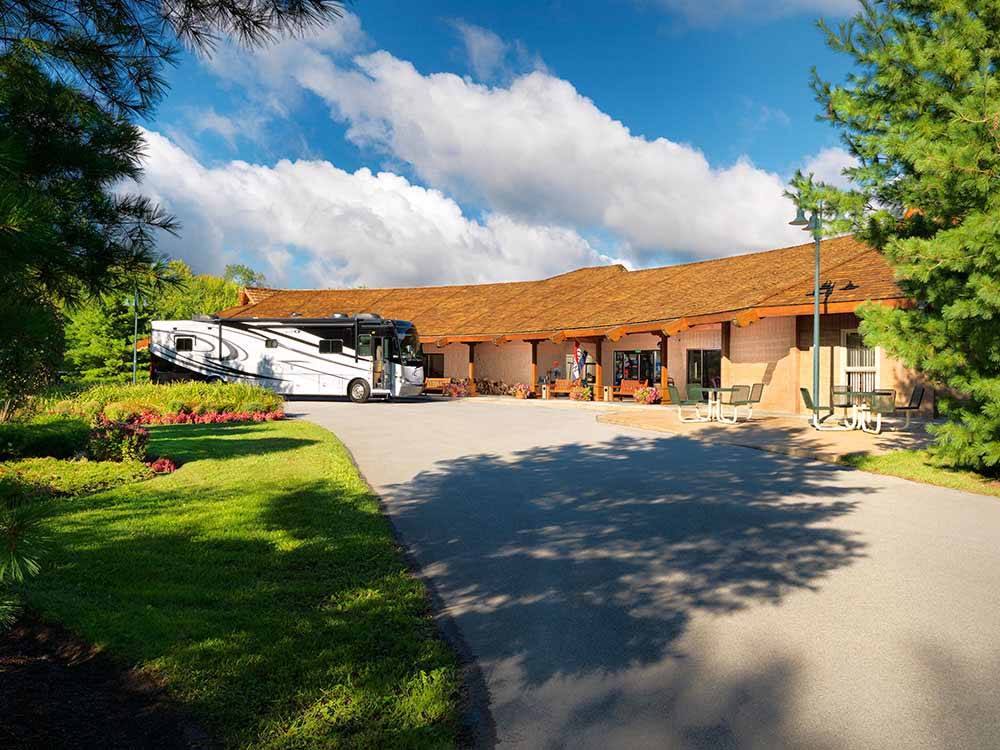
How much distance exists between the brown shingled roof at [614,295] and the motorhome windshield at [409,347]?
5421 millimetres

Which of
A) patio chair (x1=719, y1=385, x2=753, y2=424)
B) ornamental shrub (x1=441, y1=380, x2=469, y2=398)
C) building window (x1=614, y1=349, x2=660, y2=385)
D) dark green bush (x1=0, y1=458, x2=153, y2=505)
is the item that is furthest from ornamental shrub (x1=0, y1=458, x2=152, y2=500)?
ornamental shrub (x1=441, y1=380, x2=469, y2=398)

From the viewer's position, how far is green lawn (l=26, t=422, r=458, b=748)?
307 cm

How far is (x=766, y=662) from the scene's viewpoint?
369cm

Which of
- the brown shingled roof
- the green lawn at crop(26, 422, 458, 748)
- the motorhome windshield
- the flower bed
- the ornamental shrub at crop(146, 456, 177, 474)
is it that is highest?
the brown shingled roof

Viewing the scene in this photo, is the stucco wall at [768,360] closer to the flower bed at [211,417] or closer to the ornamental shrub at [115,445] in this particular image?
the flower bed at [211,417]

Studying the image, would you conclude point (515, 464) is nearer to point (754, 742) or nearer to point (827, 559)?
point (827, 559)

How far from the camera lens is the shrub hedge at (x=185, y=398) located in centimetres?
1795

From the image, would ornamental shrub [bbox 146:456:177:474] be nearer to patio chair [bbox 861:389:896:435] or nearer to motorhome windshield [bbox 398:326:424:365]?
patio chair [bbox 861:389:896:435]

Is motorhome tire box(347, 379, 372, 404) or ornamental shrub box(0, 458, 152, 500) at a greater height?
motorhome tire box(347, 379, 372, 404)

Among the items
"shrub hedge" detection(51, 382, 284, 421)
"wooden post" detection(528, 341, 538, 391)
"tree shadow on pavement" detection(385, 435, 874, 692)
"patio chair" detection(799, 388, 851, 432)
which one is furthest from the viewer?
"wooden post" detection(528, 341, 538, 391)

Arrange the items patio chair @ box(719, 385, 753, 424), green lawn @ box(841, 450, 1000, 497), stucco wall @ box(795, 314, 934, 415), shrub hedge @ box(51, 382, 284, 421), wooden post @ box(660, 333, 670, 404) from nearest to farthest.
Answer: green lawn @ box(841, 450, 1000, 497), patio chair @ box(719, 385, 753, 424), shrub hedge @ box(51, 382, 284, 421), stucco wall @ box(795, 314, 934, 415), wooden post @ box(660, 333, 670, 404)

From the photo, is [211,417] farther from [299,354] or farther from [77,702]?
[77,702]

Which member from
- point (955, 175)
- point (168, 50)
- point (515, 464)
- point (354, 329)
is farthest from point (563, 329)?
point (168, 50)

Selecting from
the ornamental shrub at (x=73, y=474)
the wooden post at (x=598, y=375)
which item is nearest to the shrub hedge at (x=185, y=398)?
the ornamental shrub at (x=73, y=474)
